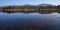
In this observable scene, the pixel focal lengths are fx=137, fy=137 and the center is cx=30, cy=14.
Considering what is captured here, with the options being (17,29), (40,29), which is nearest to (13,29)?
(17,29)

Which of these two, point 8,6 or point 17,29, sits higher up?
point 17,29

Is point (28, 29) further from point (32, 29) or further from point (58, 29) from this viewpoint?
point (58, 29)

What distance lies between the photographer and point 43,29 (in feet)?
62.9

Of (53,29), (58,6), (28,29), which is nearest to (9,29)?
(28,29)

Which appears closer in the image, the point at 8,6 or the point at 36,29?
the point at 36,29

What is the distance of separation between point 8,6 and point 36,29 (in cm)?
7070

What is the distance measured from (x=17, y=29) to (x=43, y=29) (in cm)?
363

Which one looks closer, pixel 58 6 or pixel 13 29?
pixel 13 29

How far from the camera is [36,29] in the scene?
19328 mm

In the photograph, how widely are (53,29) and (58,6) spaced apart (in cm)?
6592

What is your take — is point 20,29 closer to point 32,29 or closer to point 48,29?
point 32,29

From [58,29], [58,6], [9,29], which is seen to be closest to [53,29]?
[58,29]

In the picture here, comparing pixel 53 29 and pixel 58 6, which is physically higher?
pixel 53 29

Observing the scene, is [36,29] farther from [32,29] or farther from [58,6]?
[58,6]
